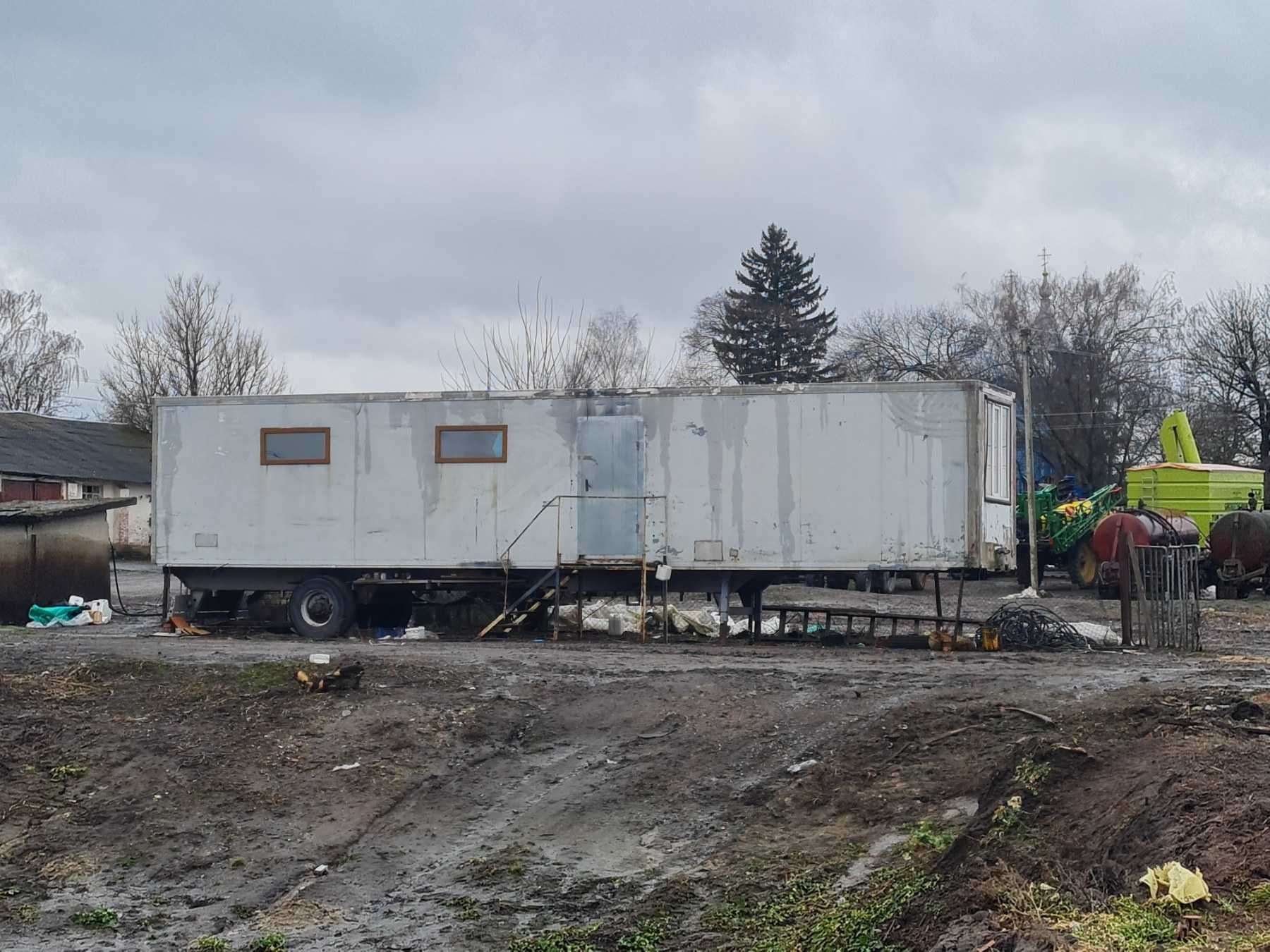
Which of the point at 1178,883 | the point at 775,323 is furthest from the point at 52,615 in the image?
the point at 775,323

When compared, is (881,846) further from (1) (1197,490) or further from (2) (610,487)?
(1) (1197,490)

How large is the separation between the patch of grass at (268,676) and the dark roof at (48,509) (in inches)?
376

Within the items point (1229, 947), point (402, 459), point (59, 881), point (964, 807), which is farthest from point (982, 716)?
point (402, 459)

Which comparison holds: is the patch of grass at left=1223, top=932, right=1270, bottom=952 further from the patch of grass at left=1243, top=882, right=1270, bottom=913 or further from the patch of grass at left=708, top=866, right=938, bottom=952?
the patch of grass at left=708, top=866, right=938, bottom=952

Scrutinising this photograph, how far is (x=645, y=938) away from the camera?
619cm

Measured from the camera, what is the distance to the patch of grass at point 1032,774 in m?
6.65

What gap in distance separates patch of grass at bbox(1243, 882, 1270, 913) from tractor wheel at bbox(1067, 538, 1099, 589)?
78.7 ft

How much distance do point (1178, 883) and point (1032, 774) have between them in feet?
6.92

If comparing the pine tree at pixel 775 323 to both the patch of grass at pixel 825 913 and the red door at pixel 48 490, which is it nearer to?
the red door at pixel 48 490

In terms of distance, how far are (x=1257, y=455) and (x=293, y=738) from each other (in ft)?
132

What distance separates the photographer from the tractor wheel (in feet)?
91.3

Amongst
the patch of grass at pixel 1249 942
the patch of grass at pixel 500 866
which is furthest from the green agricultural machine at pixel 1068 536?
the patch of grass at pixel 1249 942

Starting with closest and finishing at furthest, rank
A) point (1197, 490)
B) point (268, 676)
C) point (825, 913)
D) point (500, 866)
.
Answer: point (825, 913)
point (500, 866)
point (268, 676)
point (1197, 490)

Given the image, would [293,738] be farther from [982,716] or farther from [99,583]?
[99,583]
